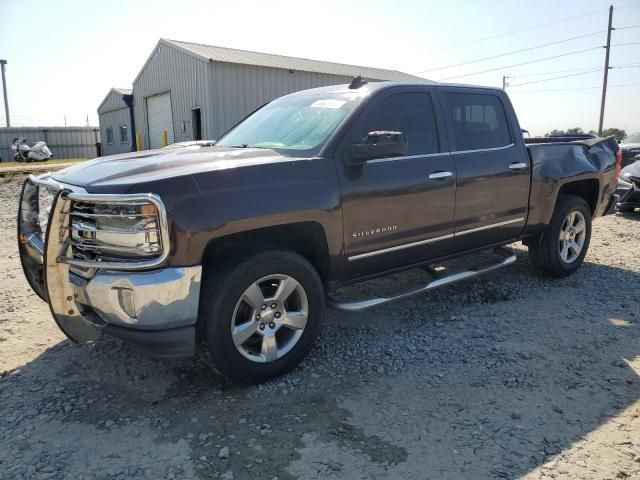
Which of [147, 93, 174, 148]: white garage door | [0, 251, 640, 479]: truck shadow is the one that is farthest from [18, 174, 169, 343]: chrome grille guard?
[147, 93, 174, 148]: white garage door

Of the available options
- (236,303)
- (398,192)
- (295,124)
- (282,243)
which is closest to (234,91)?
(295,124)

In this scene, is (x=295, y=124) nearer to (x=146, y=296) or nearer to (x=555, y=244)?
(x=146, y=296)

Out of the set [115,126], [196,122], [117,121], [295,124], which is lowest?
[295,124]

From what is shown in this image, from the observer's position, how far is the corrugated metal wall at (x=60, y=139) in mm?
31703

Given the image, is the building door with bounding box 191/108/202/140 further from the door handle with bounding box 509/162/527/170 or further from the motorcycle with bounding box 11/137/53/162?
the door handle with bounding box 509/162/527/170

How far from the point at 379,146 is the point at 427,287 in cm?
126

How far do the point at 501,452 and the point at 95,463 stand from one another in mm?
2016

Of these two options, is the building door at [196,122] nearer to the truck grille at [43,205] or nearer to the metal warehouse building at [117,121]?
the metal warehouse building at [117,121]

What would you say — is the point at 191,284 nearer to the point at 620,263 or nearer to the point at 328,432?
the point at 328,432

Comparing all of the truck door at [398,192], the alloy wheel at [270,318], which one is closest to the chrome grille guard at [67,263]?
the alloy wheel at [270,318]

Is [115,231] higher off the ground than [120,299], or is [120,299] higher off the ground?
[115,231]

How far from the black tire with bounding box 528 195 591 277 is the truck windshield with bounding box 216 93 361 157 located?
106 inches

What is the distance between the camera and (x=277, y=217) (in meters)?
3.06

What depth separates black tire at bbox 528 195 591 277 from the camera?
16.9 feet
